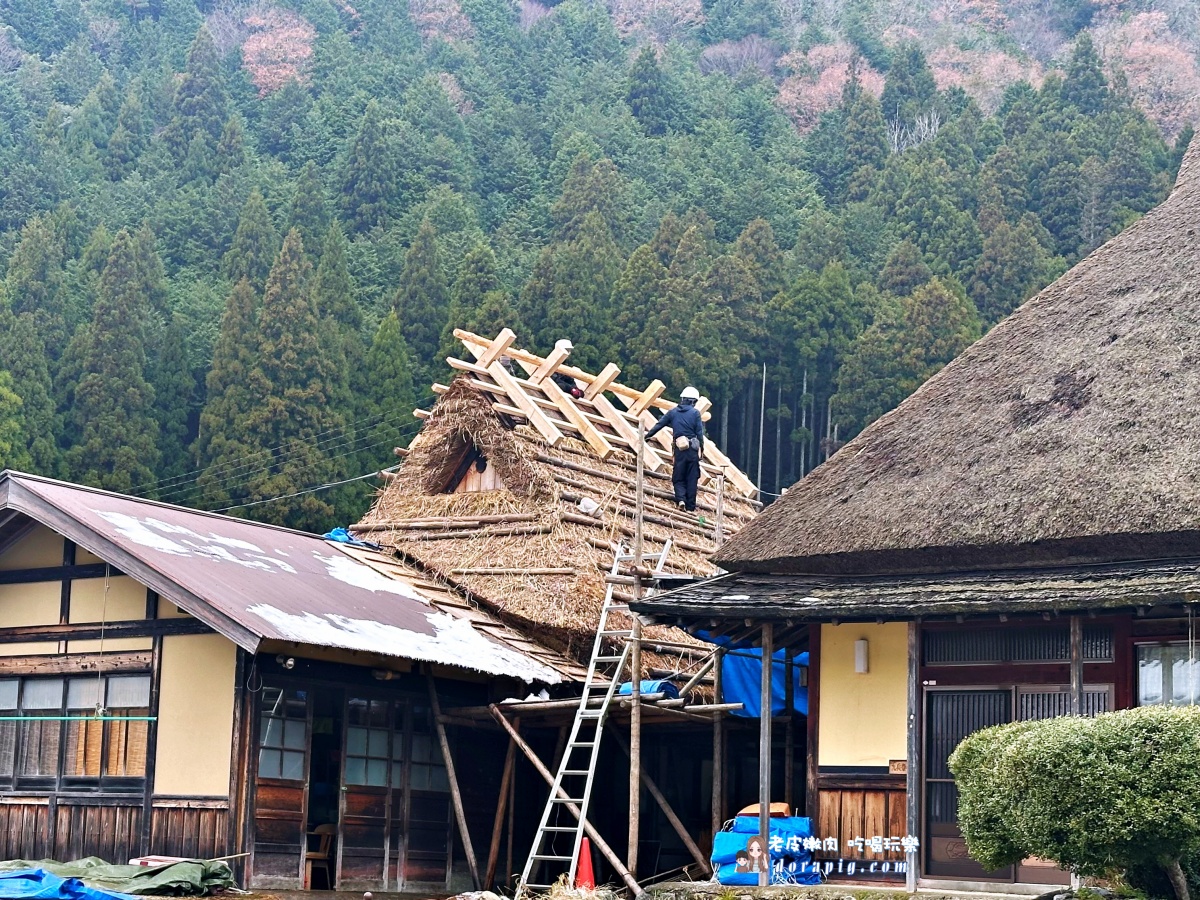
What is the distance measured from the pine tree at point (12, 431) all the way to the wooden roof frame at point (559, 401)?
19.4 metres

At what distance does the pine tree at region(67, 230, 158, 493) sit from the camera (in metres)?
39.7

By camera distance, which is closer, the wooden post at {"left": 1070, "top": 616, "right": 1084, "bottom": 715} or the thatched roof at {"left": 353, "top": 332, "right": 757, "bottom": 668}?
the wooden post at {"left": 1070, "top": 616, "right": 1084, "bottom": 715}

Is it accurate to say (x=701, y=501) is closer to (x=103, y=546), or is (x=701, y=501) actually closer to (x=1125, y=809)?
(x=103, y=546)

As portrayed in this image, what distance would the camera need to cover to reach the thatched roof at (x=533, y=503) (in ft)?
64.4

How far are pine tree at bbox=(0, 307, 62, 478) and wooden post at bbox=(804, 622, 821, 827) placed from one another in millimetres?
27871

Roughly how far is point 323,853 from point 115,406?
85.2 feet

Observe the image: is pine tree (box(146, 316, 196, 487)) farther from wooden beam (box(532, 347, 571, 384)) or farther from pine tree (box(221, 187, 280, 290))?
wooden beam (box(532, 347, 571, 384))

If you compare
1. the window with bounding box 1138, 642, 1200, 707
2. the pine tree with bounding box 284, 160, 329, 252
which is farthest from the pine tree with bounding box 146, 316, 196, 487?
the window with bounding box 1138, 642, 1200, 707

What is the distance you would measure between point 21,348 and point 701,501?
81.9 feet

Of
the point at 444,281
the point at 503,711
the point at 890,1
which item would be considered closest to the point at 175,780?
the point at 503,711

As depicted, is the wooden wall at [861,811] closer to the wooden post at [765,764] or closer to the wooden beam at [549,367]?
the wooden post at [765,764]

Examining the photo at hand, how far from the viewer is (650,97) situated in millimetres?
69062

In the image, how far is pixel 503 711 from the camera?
58.4 ft

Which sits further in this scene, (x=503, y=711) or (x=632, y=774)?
(x=503, y=711)
